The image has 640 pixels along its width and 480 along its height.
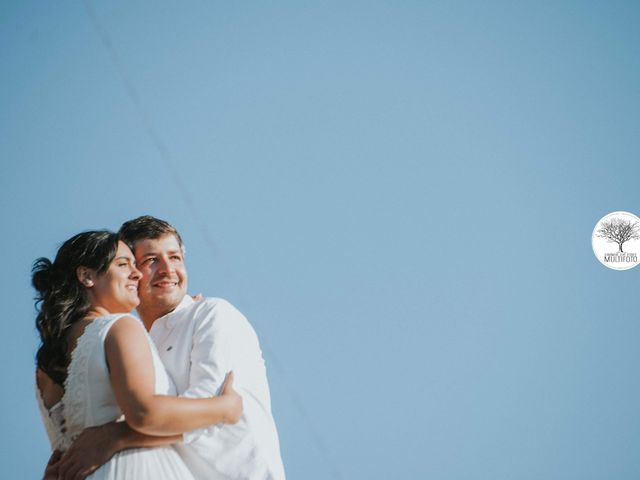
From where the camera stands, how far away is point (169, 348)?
4.65m

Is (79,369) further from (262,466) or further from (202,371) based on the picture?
(262,466)

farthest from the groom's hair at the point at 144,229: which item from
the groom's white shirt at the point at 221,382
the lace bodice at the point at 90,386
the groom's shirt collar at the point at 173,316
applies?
the lace bodice at the point at 90,386

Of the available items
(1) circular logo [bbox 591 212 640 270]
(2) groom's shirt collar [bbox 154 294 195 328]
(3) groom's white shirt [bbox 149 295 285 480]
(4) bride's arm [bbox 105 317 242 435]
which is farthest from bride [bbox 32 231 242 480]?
(1) circular logo [bbox 591 212 640 270]

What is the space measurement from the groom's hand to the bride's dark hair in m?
0.40

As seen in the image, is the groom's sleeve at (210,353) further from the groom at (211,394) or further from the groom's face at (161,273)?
the groom's face at (161,273)

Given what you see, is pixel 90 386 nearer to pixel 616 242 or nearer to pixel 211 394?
pixel 211 394

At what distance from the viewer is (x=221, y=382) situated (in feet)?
13.8

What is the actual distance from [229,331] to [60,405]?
1.04 meters

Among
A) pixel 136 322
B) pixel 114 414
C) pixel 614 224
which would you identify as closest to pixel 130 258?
pixel 136 322

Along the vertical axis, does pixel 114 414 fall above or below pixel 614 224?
above

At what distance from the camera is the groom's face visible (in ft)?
18.0

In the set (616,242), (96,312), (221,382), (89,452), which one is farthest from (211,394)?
(616,242)

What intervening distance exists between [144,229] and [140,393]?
2351 mm

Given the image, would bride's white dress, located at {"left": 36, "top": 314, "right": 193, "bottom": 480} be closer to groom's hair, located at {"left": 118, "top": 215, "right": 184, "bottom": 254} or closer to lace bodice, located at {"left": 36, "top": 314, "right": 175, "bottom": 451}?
lace bodice, located at {"left": 36, "top": 314, "right": 175, "bottom": 451}
